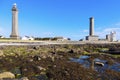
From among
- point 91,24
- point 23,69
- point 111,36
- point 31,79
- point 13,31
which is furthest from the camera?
point 111,36

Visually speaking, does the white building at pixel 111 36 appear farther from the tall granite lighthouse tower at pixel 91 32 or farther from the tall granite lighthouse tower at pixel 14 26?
the tall granite lighthouse tower at pixel 14 26

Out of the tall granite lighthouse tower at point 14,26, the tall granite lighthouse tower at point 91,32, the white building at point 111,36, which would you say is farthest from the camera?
the white building at point 111,36

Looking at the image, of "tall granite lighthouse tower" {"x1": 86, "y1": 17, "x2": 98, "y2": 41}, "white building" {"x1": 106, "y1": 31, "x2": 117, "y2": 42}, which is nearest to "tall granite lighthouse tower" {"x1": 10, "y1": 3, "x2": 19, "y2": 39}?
"tall granite lighthouse tower" {"x1": 86, "y1": 17, "x2": 98, "y2": 41}

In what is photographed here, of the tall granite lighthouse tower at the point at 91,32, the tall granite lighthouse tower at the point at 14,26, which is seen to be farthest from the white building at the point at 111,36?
the tall granite lighthouse tower at the point at 14,26

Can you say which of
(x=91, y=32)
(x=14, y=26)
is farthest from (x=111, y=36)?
(x=14, y=26)

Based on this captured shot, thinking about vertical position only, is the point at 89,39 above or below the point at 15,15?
below

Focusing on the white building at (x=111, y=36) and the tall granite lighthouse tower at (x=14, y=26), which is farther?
the white building at (x=111, y=36)

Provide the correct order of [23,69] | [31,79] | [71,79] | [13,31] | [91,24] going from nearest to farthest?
1. [31,79]
2. [71,79]
3. [23,69]
4. [13,31]
5. [91,24]

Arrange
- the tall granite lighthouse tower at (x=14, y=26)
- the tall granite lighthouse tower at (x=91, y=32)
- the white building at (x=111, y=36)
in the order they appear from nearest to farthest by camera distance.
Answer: the tall granite lighthouse tower at (x=14, y=26) → the tall granite lighthouse tower at (x=91, y=32) → the white building at (x=111, y=36)

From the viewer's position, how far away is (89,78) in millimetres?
13688

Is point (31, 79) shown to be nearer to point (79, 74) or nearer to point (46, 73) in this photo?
point (46, 73)

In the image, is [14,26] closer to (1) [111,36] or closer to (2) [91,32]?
(2) [91,32]

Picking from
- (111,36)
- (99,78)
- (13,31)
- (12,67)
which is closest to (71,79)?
(99,78)

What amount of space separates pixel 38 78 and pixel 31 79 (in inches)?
29.3
